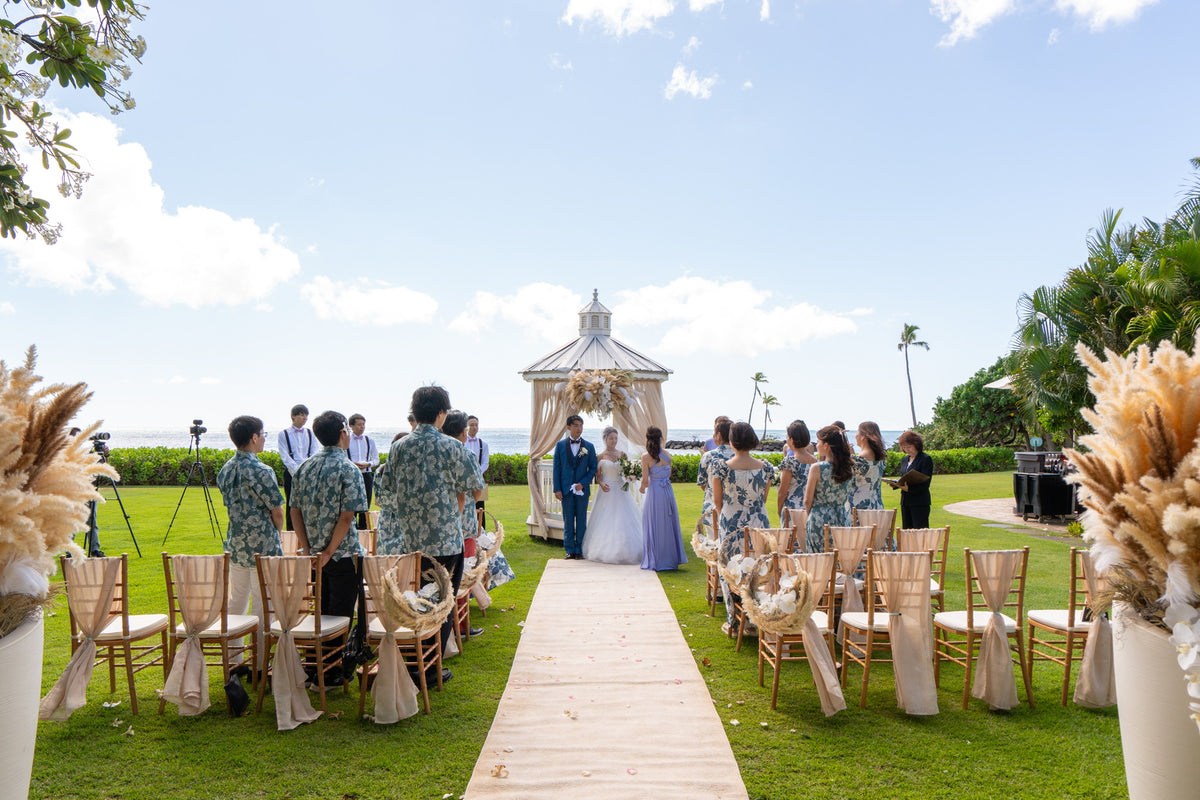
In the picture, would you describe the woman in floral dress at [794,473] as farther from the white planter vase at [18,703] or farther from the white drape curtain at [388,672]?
the white planter vase at [18,703]

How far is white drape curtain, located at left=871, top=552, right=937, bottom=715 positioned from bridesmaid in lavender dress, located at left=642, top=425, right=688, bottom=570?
15.9 ft

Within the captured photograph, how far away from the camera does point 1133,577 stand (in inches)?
80.6

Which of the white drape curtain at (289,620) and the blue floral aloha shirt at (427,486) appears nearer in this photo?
the white drape curtain at (289,620)

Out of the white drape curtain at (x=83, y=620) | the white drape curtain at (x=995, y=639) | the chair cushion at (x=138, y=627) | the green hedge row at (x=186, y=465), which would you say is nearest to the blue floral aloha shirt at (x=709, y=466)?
the white drape curtain at (x=995, y=639)

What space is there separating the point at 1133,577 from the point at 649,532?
747cm

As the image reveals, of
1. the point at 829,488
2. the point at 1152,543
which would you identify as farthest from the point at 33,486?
the point at 829,488

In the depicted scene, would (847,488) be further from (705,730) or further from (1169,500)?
(1169,500)

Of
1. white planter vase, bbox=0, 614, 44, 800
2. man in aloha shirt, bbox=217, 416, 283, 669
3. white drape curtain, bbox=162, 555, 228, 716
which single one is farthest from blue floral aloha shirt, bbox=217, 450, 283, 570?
white planter vase, bbox=0, 614, 44, 800

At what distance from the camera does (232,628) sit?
4.64 meters

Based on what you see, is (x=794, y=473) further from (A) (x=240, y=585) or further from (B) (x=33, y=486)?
(B) (x=33, y=486)

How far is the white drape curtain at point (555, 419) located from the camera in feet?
37.4

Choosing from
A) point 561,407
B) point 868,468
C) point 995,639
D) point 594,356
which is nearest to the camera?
point 995,639

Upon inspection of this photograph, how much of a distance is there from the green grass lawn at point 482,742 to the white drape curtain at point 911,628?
0.46 feet

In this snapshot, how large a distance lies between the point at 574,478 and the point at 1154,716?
8343mm
